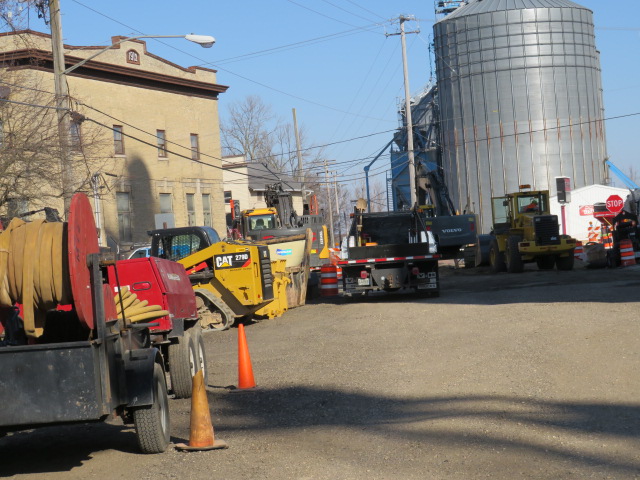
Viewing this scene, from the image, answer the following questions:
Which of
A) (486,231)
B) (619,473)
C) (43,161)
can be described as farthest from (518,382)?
(486,231)

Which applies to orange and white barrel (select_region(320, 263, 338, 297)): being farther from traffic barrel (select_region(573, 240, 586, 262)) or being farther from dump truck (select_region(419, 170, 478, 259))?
dump truck (select_region(419, 170, 478, 259))

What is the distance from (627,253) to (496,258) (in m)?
4.97

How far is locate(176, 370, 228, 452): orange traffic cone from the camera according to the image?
321 inches

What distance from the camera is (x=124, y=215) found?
43219 millimetres

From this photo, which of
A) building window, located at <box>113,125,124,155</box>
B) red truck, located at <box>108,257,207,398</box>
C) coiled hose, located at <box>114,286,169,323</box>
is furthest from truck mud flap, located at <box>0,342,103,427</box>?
building window, located at <box>113,125,124,155</box>

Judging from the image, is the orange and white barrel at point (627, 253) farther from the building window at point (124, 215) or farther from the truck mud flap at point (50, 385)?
the truck mud flap at point (50, 385)

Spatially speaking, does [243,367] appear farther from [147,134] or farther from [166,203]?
[166,203]

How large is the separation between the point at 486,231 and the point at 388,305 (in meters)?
37.2

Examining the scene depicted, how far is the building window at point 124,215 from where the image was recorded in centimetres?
4275

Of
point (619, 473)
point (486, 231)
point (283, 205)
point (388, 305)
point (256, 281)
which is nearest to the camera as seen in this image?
point (619, 473)

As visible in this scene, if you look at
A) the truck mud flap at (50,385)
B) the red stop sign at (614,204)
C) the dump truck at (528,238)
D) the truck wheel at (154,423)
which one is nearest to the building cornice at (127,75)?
the dump truck at (528,238)

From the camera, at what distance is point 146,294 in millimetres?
10602

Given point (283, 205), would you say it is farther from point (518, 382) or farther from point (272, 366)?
point (518, 382)

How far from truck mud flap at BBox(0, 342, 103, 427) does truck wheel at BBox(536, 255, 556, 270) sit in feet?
91.1
